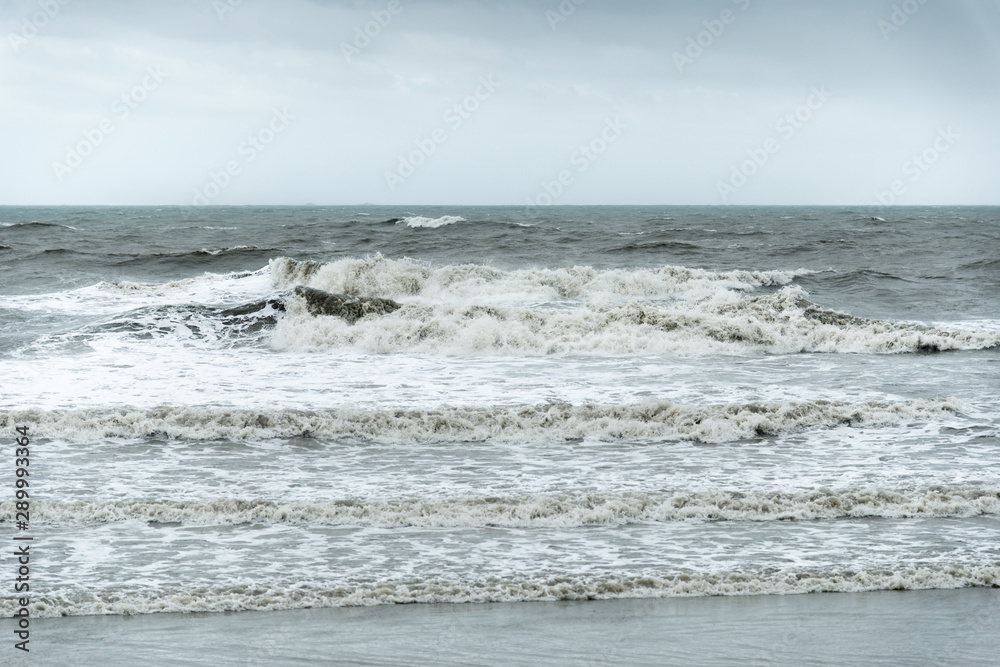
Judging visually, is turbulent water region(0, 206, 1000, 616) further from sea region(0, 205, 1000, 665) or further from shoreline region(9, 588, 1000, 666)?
shoreline region(9, 588, 1000, 666)

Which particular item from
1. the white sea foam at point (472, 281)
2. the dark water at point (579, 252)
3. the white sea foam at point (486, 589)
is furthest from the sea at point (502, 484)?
the dark water at point (579, 252)

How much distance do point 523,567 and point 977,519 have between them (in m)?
3.64

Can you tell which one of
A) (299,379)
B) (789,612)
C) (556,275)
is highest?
(556,275)

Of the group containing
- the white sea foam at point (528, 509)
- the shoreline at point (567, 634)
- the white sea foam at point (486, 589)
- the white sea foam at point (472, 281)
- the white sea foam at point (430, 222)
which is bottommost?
the shoreline at point (567, 634)

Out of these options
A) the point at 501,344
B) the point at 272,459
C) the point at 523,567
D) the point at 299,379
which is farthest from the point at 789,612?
the point at 501,344

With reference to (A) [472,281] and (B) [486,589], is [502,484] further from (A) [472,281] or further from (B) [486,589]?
(A) [472,281]

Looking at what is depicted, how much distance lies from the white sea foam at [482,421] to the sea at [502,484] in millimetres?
34

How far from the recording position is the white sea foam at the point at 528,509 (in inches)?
258

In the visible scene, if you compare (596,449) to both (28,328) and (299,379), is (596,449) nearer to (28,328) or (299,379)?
(299,379)

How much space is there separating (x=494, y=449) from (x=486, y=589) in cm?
332

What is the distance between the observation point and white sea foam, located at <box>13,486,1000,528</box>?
6.54 m

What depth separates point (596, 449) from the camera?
340 inches

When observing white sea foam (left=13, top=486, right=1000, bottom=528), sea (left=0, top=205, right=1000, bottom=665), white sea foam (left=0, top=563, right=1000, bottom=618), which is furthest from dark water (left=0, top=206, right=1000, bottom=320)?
white sea foam (left=0, top=563, right=1000, bottom=618)

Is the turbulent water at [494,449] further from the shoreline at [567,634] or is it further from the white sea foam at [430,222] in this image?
the white sea foam at [430,222]
